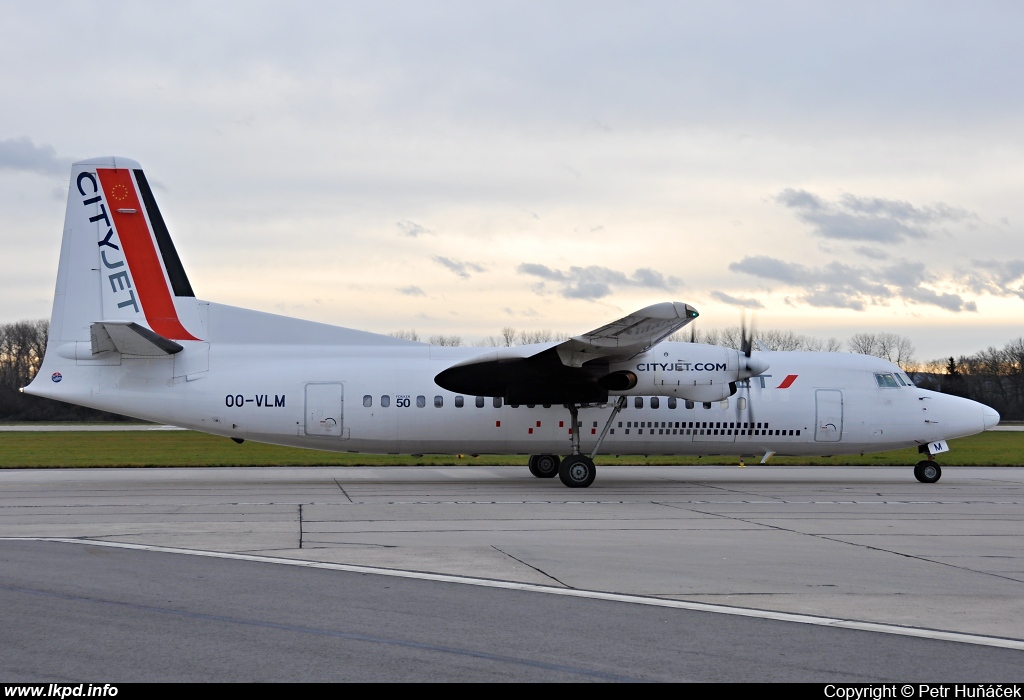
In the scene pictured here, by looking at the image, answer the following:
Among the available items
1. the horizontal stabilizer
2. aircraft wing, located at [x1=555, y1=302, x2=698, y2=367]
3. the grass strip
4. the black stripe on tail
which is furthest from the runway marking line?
the grass strip

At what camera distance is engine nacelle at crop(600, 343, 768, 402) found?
1973 centimetres

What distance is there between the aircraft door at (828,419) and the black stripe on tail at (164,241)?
15373 mm

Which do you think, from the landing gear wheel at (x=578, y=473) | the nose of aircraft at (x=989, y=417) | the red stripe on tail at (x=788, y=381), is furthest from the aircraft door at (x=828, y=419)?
the landing gear wheel at (x=578, y=473)

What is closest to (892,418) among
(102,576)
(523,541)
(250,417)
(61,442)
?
(523,541)

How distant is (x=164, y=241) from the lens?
2098 cm

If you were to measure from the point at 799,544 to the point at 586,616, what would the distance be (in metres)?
5.39

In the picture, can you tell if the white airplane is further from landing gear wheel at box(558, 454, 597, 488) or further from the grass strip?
the grass strip

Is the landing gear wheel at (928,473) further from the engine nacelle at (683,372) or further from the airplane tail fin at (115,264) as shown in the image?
the airplane tail fin at (115,264)

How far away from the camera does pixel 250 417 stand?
2009 centimetres

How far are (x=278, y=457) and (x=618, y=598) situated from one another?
1006 inches

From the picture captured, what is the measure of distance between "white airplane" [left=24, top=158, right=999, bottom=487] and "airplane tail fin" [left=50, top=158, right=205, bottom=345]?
0.11 feet

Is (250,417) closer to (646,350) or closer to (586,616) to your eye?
(646,350)

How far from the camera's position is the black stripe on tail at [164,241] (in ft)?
68.6

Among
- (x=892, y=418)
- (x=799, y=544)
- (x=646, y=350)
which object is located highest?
(x=646, y=350)
